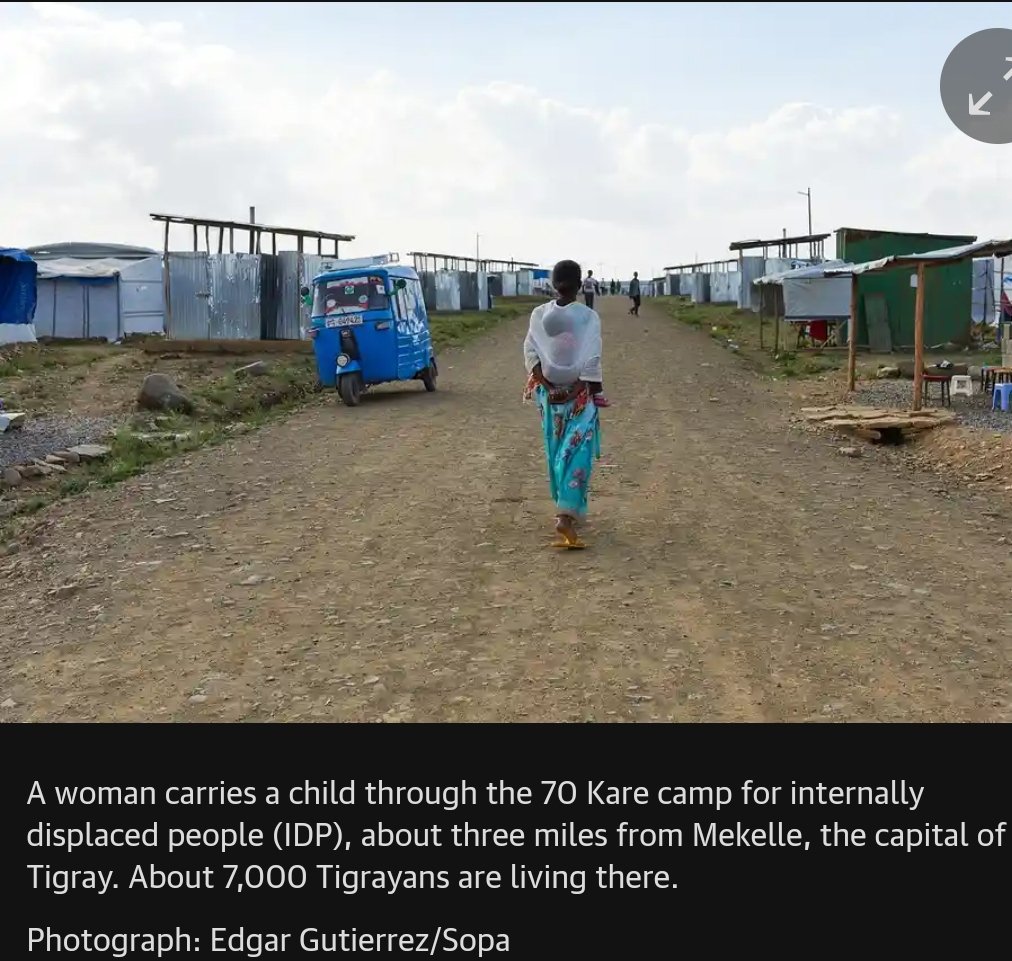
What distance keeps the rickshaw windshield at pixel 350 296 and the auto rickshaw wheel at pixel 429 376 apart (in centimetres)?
136

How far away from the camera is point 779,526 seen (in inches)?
285

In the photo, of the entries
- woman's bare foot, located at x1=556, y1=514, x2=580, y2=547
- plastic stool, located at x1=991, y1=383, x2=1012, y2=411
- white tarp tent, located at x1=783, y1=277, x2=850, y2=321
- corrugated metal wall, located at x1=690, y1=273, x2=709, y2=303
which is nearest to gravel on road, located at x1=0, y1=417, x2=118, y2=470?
woman's bare foot, located at x1=556, y1=514, x2=580, y2=547

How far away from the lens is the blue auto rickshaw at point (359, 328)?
1539cm

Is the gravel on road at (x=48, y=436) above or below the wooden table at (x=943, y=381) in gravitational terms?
below

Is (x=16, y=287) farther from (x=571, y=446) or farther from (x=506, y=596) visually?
(x=506, y=596)

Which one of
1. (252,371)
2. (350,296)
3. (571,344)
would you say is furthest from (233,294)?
(571,344)

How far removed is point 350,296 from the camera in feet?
51.0

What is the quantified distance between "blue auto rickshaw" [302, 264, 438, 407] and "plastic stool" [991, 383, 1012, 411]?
7551mm

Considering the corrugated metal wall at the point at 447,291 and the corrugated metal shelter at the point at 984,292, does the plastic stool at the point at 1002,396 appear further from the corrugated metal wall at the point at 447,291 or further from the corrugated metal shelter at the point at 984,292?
the corrugated metal wall at the point at 447,291

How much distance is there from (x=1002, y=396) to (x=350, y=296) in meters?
8.40

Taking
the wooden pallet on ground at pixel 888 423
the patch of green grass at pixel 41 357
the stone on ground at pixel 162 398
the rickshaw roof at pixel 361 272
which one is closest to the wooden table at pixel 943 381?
the wooden pallet on ground at pixel 888 423
